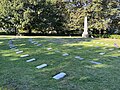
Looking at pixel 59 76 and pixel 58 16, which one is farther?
Result: pixel 58 16

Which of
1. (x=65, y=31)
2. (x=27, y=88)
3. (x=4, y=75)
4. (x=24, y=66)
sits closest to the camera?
(x=27, y=88)

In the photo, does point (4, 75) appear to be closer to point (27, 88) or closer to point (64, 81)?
point (27, 88)

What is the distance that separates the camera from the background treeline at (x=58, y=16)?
22.5 meters

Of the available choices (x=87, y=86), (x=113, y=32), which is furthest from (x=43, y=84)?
(x=113, y=32)

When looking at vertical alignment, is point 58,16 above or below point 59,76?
above

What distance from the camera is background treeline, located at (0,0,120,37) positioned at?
2255 cm

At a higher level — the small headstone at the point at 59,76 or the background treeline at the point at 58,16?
the background treeline at the point at 58,16

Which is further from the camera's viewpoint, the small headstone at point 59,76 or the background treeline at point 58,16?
the background treeline at point 58,16

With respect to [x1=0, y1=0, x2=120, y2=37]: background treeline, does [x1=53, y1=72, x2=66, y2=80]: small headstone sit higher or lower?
lower

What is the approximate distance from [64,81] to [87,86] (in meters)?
0.43

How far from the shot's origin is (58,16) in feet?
82.7

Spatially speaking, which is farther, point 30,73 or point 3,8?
point 3,8

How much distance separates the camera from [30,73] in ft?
12.7

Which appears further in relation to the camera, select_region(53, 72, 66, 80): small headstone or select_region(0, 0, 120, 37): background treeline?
select_region(0, 0, 120, 37): background treeline
